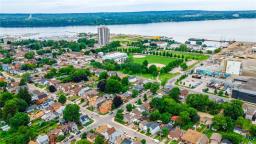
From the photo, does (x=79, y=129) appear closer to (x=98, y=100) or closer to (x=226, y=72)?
(x=98, y=100)

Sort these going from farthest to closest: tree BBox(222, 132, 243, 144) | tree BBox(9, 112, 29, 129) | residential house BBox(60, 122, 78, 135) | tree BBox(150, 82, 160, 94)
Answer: tree BBox(150, 82, 160, 94), tree BBox(9, 112, 29, 129), residential house BBox(60, 122, 78, 135), tree BBox(222, 132, 243, 144)

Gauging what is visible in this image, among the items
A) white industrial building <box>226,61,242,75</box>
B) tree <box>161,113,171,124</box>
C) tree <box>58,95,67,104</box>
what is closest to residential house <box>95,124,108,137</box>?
tree <box>161,113,171,124</box>

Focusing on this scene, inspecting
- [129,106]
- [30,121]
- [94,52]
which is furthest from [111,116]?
[94,52]

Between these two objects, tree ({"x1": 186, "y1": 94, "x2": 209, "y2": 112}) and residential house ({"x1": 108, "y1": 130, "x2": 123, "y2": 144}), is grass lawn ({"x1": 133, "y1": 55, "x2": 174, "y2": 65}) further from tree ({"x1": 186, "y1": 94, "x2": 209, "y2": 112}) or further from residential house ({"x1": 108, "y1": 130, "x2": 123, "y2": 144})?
residential house ({"x1": 108, "y1": 130, "x2": 123, "y2": 144})

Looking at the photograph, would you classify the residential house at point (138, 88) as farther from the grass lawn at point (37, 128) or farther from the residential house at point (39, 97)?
the grass lawn at point (37, 128)

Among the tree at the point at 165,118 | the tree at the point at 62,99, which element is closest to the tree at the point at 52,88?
the tree at the point at 62,99
